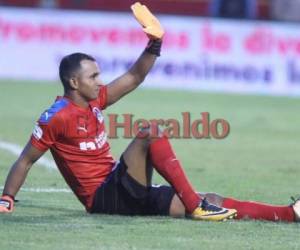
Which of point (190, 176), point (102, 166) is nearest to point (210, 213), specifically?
point (102, 166)

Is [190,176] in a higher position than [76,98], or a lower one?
lower

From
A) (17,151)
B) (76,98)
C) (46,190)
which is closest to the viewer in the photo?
(76,98)

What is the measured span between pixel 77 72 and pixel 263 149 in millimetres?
6578

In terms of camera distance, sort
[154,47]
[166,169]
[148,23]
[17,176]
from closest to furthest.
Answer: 1. [166,169]
2. [17,176]
3. [148,23]
4. [154,47]

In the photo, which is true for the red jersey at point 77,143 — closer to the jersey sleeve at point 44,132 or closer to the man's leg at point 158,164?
the jersey sleeve at point 44,132

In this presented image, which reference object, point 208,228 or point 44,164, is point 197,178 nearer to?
point 44,164

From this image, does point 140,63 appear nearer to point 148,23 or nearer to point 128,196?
point 148,23

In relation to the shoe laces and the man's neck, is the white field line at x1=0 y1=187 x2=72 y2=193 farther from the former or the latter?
the shoe laces

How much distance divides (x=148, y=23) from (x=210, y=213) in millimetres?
1556

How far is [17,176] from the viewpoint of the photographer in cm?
816

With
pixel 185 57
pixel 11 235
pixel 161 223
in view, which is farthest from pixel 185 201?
pixel 185 57

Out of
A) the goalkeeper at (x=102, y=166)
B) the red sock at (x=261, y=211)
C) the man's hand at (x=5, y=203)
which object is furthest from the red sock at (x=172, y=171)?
the man's hand at (x=5, y=203)

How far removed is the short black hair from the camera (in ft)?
27.3

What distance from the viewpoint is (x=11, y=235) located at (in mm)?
7379
